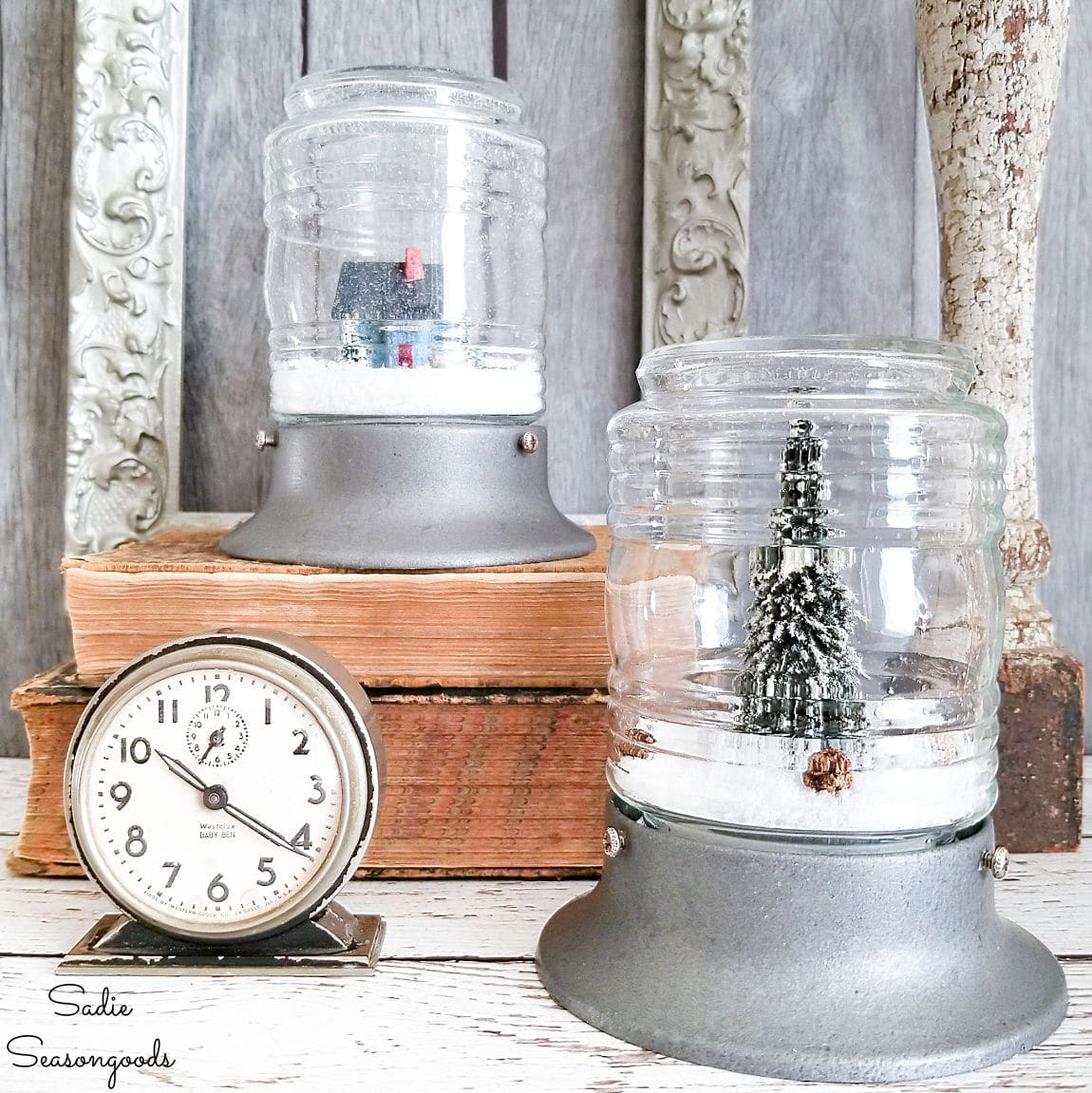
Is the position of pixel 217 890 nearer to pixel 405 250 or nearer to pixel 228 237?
pixel 405 250

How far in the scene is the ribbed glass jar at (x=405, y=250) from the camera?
33.4 inches

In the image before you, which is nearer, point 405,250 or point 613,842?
point 613,842

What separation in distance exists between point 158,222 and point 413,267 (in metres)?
0.29

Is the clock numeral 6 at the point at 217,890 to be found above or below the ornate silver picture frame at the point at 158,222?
below

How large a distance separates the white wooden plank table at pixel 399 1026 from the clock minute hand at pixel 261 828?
7 centimetres

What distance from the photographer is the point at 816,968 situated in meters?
0.57

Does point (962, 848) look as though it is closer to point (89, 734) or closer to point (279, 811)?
point (279, 811)

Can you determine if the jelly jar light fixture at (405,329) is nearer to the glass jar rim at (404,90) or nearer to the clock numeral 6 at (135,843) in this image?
the glass jar rim at (404,90)

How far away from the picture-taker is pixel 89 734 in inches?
25.5

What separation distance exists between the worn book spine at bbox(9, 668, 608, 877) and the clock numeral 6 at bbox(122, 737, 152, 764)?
0.13 meters

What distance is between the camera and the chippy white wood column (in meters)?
0.81

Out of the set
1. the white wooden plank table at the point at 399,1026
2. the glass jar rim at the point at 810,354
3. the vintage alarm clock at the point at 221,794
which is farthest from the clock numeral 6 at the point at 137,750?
the glass jar rim at the point at 810,354

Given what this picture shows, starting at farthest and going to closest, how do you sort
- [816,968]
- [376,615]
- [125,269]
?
[125,269], [376,615], [816,968]

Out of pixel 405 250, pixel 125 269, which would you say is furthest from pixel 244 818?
pixel 125 269
